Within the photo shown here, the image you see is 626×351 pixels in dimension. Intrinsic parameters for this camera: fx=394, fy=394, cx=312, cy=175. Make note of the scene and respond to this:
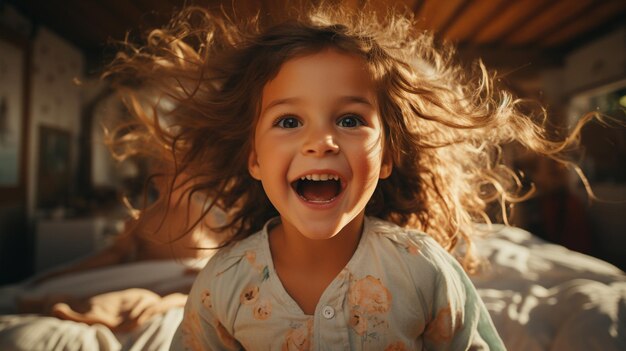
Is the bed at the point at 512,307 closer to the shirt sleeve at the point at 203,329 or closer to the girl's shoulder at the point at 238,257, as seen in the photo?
the shirt sleeve at the point at 203,329

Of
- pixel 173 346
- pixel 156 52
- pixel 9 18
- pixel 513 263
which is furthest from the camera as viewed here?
pixel 9 18

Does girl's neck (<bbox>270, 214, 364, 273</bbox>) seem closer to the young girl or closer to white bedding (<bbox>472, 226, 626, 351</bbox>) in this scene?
the young girl

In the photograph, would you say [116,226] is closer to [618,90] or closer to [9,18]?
[9,18]

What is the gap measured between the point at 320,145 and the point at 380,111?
25cm

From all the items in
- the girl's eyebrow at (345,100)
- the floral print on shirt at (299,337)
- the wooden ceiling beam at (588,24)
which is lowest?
the floral print on shirt at (299,337)

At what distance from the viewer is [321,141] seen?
2.49ft

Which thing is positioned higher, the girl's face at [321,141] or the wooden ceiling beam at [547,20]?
the wooden ceiling beam at [547,20]

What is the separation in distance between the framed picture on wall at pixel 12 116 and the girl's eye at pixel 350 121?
12.1ft

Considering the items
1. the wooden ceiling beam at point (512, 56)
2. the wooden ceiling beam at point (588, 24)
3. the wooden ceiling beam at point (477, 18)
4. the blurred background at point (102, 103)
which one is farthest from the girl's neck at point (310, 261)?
the wooden ceiling beam at point (512, 56)

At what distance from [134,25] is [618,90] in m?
5.24

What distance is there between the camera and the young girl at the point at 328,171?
81cm

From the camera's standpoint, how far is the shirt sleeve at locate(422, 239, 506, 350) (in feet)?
2.79

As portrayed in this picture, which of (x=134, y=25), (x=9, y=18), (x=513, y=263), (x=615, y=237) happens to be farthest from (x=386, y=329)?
(x=615, y=237)

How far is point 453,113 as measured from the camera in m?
1.05
